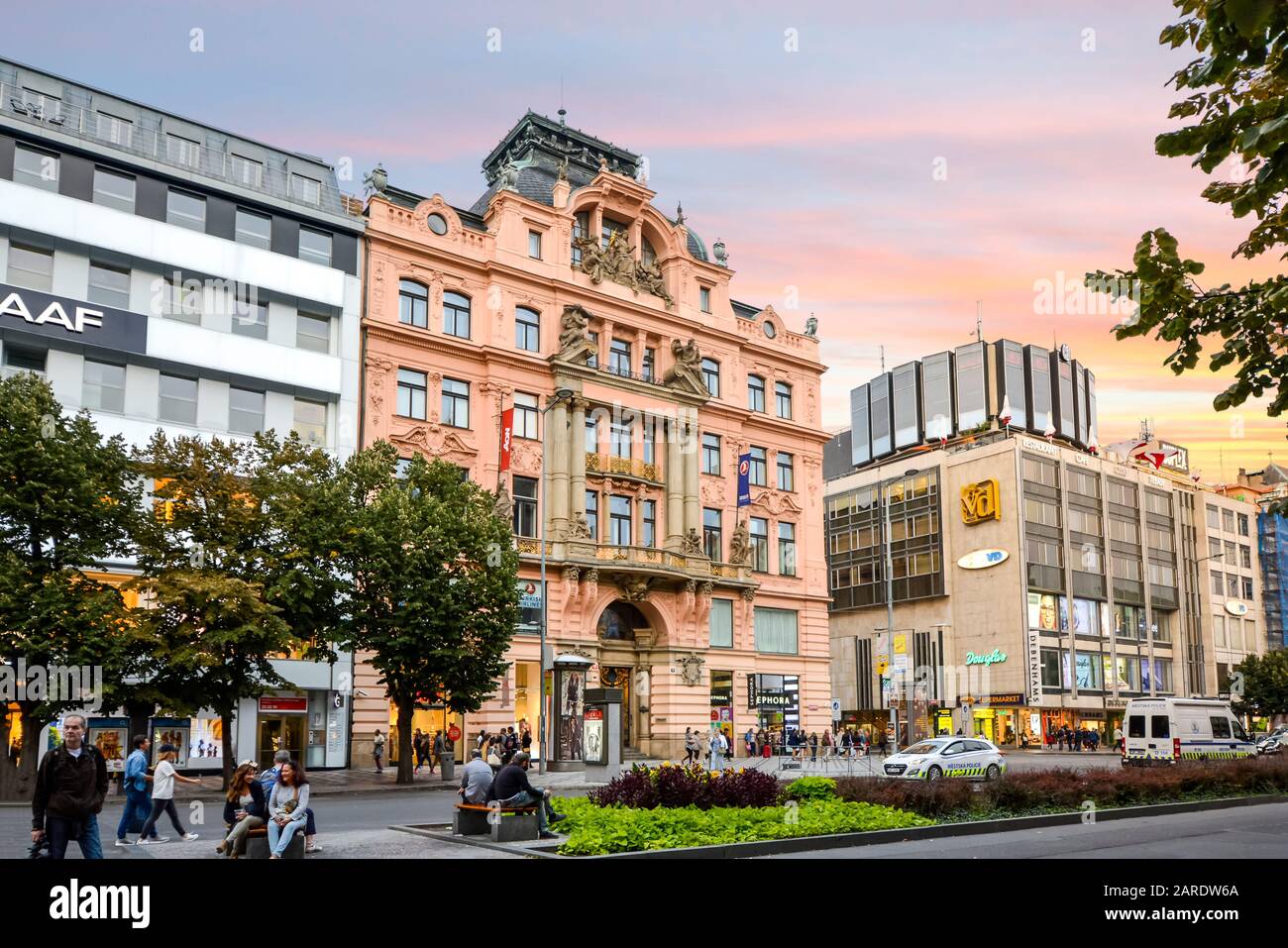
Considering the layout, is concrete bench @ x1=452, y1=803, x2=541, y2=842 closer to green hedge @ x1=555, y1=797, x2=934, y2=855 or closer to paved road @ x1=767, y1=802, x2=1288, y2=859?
green hedge @ x1=555, y1=797, x2=934, y2=855

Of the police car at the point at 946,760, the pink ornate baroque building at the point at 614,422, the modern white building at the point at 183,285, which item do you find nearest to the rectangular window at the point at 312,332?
the modern white building at the point at 183,285

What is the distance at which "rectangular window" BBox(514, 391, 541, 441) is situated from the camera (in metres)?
50.2

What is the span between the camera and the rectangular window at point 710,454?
188ft

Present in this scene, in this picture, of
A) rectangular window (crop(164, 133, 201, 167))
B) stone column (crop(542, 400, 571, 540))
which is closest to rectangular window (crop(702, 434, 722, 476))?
stone column (crop(542, 400, 571, 540))

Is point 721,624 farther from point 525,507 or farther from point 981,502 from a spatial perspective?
point 981,502

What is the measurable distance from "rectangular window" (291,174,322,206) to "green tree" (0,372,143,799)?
18.4 metres

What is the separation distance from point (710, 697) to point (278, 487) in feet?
91.8

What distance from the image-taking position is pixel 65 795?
1290 cm

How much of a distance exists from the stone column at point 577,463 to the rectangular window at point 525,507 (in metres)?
1.66

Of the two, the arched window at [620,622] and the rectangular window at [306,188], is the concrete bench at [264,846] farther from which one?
the arched window at [620,622]
